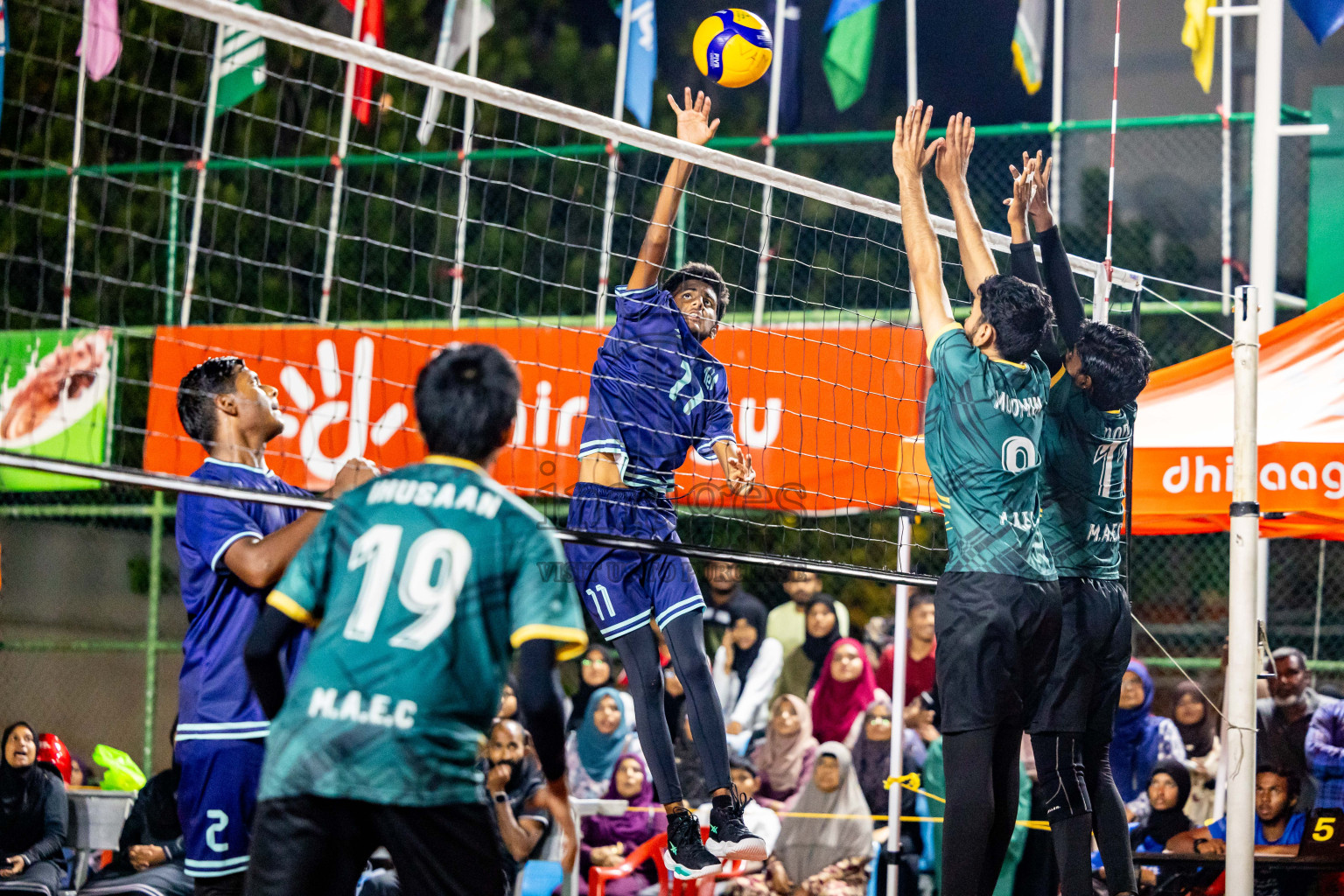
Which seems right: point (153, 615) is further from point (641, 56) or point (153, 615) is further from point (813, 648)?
point (641, 56)

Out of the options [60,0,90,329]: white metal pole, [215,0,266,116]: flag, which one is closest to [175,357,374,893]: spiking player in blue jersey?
[60,0,90,329]: white metal pole

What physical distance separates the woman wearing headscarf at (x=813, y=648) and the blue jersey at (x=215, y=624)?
607 cm

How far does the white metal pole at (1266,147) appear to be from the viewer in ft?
22.8

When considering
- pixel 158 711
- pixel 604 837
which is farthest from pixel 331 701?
pixel 158 711

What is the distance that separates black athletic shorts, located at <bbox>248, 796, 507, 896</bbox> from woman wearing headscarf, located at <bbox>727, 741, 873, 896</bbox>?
5.60 meters

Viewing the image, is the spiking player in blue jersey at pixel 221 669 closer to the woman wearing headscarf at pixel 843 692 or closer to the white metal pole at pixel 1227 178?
the woman wearing headscarf at pixel 843 692

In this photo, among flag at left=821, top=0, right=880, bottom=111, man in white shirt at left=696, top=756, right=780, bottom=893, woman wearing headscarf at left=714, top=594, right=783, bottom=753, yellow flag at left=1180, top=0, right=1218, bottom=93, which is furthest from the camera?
flag at left=821, top=0, right=880, bottom=111

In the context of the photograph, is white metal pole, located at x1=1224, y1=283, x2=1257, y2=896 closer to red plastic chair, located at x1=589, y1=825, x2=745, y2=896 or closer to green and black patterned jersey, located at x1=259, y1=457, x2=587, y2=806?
red plastic chair, located at x1=589, y1=825, x2=745, y2=896

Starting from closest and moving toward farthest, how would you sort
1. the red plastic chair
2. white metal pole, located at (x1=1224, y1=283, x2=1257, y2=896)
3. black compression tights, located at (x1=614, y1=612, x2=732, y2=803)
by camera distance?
black compression tights, located at (x1=614, y1=612, x2=732, y2=803) → white metal pole, located at (x1=1224, y1=283, x2=1257, y2=896) → the red plastic chair

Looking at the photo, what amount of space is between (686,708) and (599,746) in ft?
14.1

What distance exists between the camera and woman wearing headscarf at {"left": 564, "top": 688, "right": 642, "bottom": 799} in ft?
30.9

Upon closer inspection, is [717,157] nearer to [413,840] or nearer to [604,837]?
[413,840]

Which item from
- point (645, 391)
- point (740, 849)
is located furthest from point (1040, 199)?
point (740, 849)

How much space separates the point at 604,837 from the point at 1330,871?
4.07 m
